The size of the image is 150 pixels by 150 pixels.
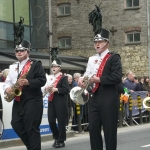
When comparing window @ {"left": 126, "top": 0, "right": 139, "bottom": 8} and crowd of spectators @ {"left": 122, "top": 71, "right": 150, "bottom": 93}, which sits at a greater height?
window @ {"left": 126, "top": 0, "right": 139, "bottom": 8}

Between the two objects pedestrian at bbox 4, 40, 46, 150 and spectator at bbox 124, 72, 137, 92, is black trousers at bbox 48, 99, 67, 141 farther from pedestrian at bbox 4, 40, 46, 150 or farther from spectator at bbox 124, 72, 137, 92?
spectator at bbox 124, 72, 137, 92

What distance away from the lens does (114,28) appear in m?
33.2

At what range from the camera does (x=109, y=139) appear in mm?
7090

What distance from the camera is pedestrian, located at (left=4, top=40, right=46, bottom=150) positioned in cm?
784

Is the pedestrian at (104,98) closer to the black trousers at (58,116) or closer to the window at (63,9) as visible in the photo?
the black trousers at (58,116)

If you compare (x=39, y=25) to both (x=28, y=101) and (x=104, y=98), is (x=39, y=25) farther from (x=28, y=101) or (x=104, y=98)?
(x=104, y=98)

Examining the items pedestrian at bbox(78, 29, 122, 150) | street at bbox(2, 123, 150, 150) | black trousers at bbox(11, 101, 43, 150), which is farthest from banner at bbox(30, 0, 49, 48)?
pedestrian at bbox(78, 29, 122, 150)

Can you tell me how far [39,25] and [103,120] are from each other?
20272mm

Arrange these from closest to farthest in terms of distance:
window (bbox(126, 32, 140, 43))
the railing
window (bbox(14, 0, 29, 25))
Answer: the railing, window (bbox(14, 0, 29, 25)), window (bbox(126, 32, 140, 43))

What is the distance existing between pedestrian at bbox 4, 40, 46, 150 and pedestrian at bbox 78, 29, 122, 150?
3.67 ft

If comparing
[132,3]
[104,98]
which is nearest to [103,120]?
[104,98]

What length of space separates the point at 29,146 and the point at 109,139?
1.57m

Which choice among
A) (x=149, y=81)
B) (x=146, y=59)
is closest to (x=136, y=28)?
(x=146, y=59)

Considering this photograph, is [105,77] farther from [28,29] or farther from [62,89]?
[28,29]
